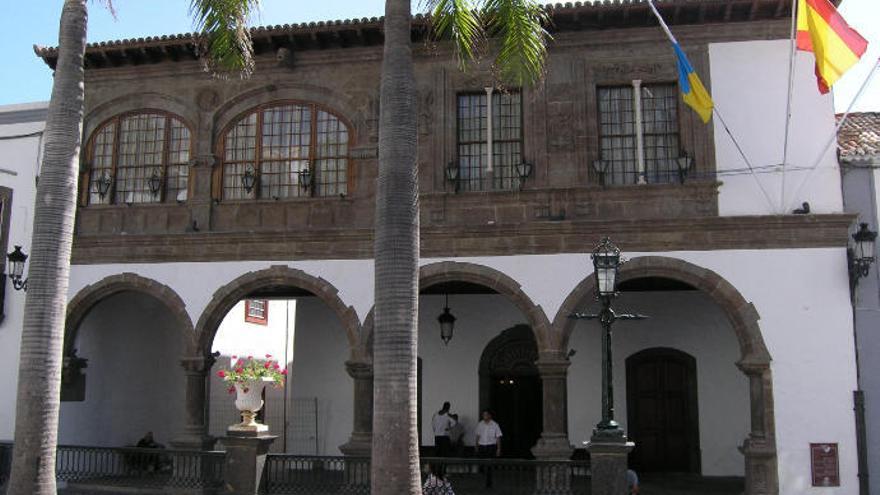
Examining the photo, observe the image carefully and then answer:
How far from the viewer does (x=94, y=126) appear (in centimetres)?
1700

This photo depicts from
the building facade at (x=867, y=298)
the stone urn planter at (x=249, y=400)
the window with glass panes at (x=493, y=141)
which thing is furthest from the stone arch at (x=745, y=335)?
the stone urn planter at (x=249, y=400)

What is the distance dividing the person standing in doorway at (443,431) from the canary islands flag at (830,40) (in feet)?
30.2

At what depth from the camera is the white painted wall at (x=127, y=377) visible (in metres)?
17.5

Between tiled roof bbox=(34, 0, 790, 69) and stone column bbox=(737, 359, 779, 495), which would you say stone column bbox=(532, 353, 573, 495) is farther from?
tiled roof bbox=(34, 0, 790, 69)

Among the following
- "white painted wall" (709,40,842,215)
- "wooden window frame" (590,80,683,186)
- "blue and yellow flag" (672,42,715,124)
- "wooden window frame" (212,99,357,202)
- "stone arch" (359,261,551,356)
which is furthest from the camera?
"wooden window frame" (212,99,357,202)

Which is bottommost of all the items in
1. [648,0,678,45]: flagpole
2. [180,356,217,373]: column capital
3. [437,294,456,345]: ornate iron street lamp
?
[180,356,217,373]: column capital

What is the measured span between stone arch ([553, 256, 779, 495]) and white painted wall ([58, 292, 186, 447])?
872 centimetres

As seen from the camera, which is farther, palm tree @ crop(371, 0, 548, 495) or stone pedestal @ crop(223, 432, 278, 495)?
stone pedestal @ crop(223, 432, 278, 495)

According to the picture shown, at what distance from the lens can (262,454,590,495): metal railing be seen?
13250 millimetres

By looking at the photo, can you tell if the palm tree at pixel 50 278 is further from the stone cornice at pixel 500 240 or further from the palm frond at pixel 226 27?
the stone cornice at pixel 500 240

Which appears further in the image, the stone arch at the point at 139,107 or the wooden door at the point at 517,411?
the wooden door at the point at 517,411

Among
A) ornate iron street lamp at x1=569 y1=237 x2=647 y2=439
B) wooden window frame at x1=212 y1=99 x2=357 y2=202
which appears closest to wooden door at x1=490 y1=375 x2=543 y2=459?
wooden window frame at x1=212 y1=99 x2=357 y2=202

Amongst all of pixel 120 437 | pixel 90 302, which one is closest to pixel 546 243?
pixel 90 302

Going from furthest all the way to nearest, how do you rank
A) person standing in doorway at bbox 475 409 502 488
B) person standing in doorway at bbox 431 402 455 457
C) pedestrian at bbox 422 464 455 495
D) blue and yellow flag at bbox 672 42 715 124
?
1. person standing in doorway at bbox 431 402 455 457
2. person standing in doorway at bbox 475 409 502 488
3. blue and yellow flag at bbox 672 42 715 124
4. pedestrian at bbox 422 464 455 495
